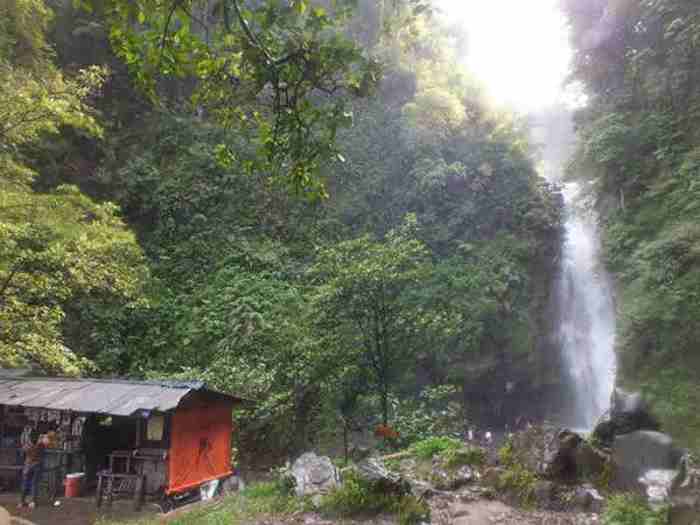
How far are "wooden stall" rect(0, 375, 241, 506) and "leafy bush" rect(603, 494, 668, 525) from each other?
7.32 meters

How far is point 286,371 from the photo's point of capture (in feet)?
51.3

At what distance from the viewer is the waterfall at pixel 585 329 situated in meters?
21.1

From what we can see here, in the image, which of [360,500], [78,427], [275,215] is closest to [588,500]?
[360,500]

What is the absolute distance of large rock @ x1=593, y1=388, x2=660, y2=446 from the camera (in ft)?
38.4

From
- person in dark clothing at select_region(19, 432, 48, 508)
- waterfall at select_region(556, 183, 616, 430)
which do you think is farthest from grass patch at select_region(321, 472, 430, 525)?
waterfall at select_region(556, 183, 616, 430)

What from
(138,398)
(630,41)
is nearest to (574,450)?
(138,398)

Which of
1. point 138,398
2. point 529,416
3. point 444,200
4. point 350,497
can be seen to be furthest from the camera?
point 444,200

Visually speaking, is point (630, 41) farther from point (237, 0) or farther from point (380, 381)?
point (237, 0)

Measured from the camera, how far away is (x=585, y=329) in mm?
22578

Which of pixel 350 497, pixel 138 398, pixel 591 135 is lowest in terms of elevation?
pixel 350 497

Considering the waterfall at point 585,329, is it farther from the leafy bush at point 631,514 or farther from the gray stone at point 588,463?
the leafy bush at point 631,514

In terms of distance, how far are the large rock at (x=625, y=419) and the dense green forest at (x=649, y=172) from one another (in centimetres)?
33

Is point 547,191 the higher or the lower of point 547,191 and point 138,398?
the higher

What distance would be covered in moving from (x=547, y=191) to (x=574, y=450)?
17408 mm
